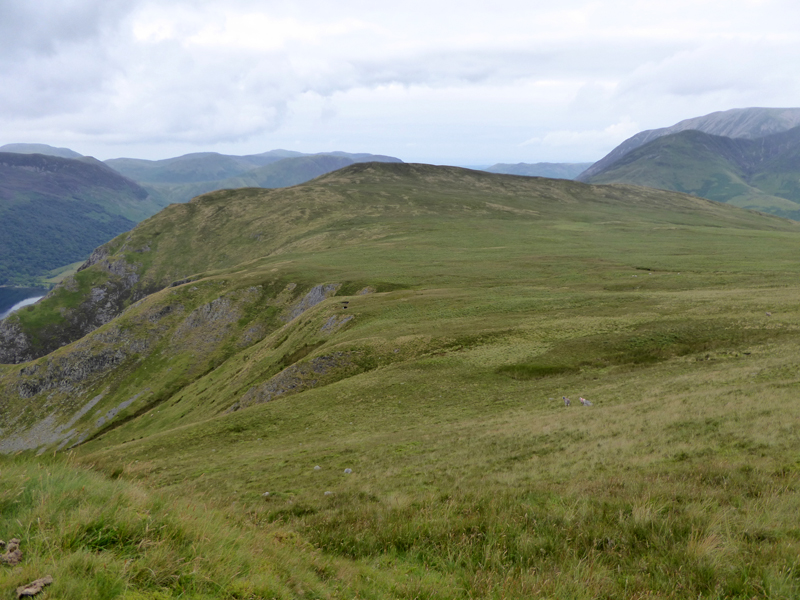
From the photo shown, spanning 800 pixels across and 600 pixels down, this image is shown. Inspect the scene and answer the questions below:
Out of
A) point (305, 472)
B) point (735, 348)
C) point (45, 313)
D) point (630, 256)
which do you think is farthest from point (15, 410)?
point (630, 256)

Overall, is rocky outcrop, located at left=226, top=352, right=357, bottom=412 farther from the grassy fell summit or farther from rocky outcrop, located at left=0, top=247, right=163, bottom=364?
rocky outcrop, located at left=0, top=247, right=163, bottom=364

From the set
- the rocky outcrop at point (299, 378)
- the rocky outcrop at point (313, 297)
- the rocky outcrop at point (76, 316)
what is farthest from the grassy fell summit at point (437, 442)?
the rocky outcrop at point (76, 316)

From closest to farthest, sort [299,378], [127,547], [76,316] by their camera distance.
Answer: [127,547]
[299,378]
[76,316]

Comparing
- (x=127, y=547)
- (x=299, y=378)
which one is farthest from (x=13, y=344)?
(x=127, y=547)

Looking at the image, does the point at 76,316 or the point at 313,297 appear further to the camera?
the point at 76,316

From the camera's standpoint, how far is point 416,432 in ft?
81.6

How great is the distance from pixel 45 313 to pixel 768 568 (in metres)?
178

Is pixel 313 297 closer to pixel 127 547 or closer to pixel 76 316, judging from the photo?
pixel 127 547

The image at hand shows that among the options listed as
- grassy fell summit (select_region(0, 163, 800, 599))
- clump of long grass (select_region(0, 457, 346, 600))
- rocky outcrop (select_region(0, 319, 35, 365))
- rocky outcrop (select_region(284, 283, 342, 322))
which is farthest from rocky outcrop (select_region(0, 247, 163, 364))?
Result: clump of long grass (select_region(0, 457, 346, 600))

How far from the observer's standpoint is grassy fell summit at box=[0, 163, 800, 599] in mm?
6574

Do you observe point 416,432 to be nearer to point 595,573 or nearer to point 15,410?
point 595,573

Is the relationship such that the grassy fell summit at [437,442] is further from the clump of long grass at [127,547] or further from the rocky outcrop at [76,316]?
the rocky outcrop at [76,316]

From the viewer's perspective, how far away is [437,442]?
2181 cm

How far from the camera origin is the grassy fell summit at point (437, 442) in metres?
6.57
